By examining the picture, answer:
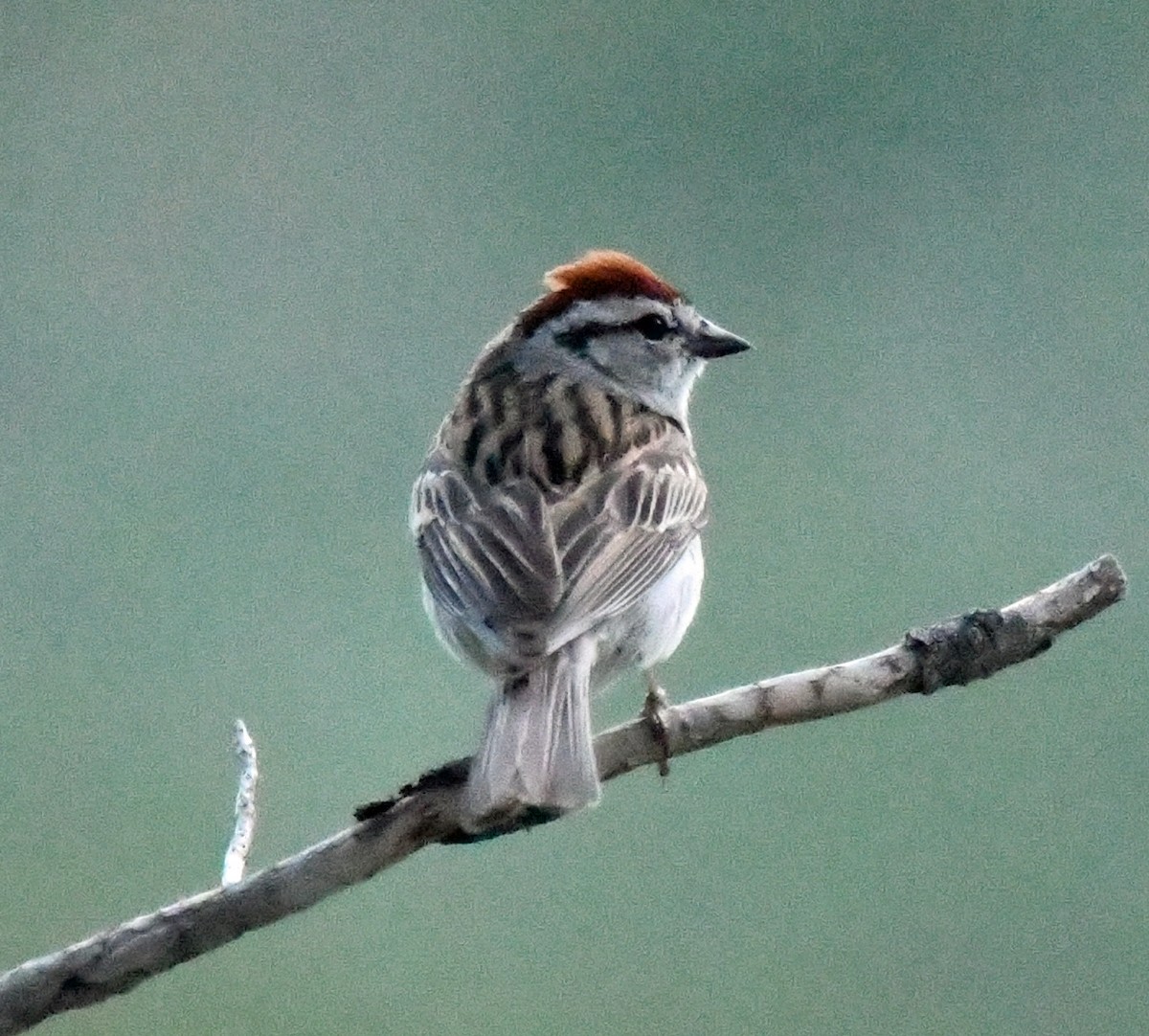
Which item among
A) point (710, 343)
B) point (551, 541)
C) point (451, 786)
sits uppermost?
point (710, 343)

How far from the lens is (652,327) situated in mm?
3404

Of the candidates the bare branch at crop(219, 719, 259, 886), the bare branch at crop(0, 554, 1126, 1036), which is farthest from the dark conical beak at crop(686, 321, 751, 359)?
the bare branch at crop(219, 719, 259, 886)

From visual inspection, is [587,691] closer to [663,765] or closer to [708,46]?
[663,765]

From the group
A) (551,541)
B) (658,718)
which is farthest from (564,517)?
(658,718)

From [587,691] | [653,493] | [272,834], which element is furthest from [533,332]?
[272,834]

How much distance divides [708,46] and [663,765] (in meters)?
3.02

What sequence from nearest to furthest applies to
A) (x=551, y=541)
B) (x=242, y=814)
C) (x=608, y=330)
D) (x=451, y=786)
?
1. (x=451, y=786)
2. (x=242, y=814)
3. (x=551, y=541)
4. (x=608, y=330)

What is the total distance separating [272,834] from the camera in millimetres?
4188

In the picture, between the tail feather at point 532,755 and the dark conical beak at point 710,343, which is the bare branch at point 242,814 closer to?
the tail feather at point 532,755

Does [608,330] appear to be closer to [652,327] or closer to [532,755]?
[652,327]

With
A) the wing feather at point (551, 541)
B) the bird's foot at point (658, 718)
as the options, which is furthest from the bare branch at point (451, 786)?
the wing feather at point (551, 541)

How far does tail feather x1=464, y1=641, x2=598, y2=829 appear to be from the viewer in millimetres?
2244

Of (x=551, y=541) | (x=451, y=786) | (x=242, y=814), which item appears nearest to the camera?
(x=451, y=786)

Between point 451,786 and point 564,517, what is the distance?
24.9 inches
